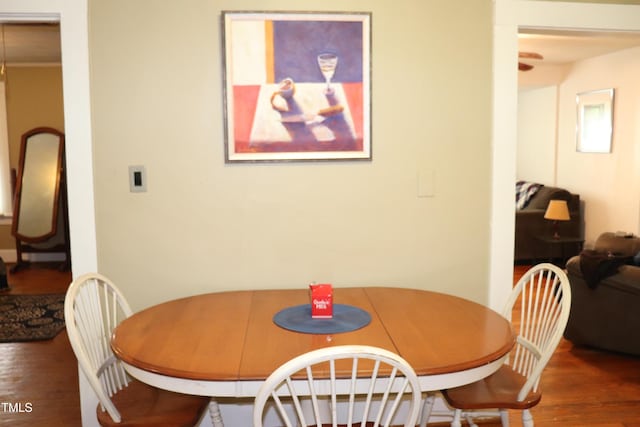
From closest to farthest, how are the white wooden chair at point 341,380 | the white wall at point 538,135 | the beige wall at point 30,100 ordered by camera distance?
1. the white wooden chair at point 341,380
2. the beige wall at point 30,100
3. the white wall at point 538,135

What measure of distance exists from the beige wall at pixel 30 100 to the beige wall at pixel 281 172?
15.7 ft

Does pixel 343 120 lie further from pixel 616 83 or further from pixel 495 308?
pixel 616 83

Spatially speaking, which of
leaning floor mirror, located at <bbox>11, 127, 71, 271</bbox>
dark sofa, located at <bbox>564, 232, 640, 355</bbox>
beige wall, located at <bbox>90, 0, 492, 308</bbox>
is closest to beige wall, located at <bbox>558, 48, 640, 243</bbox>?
dark sofa, located at <bbox>564, 232, 640, 355</bbox>

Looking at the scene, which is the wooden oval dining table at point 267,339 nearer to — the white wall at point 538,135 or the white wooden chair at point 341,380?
the white wooden chair at point 341,380

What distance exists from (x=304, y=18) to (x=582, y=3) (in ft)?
4.35

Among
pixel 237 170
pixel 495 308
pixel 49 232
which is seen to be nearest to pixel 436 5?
pixel 237 170

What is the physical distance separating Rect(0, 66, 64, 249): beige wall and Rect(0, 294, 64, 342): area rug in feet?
7.51

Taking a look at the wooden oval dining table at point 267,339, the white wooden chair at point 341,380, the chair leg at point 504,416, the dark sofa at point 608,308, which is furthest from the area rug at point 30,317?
the dark sofa at point 608,308

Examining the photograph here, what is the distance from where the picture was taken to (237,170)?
2.82 metres

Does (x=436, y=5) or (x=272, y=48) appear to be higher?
(x=436, y=5)

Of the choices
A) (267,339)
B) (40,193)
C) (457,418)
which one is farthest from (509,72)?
(40,193)

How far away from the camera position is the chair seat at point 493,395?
2.16 meters

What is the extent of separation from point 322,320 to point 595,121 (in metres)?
5.51

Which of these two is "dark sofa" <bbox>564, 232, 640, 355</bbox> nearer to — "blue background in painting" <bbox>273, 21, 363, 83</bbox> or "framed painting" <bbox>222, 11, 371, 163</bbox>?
"framed painting" <bbox>222, 11, 371, 163</bbox>
